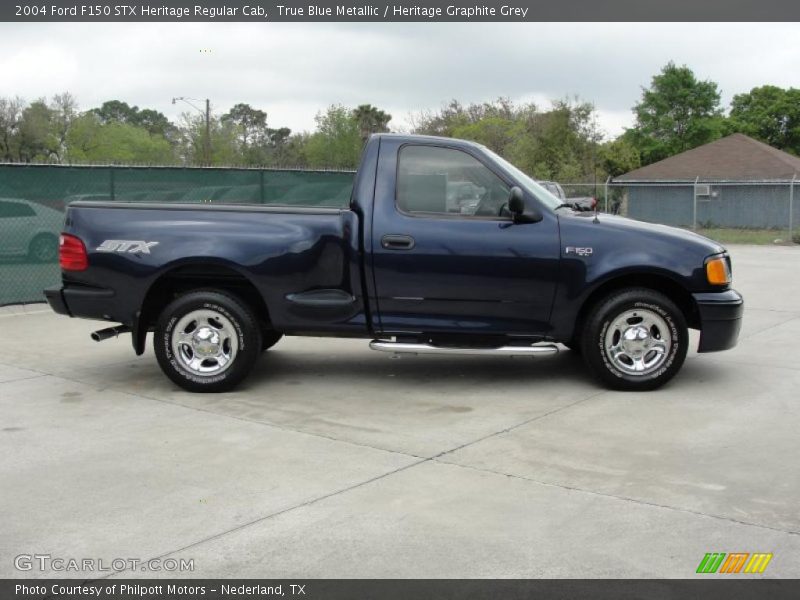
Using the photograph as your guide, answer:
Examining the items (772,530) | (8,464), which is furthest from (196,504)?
(772,530)

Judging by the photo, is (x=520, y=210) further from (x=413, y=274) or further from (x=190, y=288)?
(x=190, y=288)

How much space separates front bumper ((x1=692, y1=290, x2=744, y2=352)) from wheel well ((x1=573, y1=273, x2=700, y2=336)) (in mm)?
89

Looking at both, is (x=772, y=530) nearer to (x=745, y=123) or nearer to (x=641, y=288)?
(x=641, y=288)

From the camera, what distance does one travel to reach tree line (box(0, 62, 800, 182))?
4609 centimetres

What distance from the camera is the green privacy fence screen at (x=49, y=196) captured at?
38.3ft

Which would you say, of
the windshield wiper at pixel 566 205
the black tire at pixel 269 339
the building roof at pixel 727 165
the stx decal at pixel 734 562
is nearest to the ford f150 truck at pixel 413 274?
the windshield wiper at pixel 566 205

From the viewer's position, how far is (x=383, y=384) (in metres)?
7.52

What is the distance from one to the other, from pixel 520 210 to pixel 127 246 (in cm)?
313

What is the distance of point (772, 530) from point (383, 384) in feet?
12.5

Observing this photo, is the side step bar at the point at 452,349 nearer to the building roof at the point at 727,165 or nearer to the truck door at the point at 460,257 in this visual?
the truck door at the point at 460,257

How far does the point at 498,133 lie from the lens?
51188 mm

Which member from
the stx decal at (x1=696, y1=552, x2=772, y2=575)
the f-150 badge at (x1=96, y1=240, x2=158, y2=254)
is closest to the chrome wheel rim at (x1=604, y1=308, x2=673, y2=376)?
the stx decal at (x1=696, y1=552, x2=772, y2=575)

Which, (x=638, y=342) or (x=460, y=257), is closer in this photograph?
(x=460, y=257)

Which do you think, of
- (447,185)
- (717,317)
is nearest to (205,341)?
(447,185)
